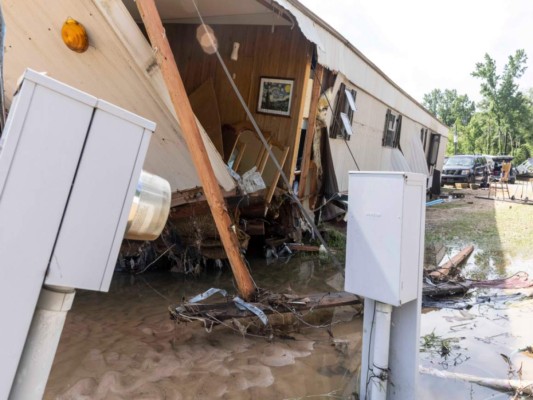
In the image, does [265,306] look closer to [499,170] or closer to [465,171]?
[465,171]

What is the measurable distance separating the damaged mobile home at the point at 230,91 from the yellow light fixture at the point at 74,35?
2.3 inches

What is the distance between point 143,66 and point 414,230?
10.3 ft

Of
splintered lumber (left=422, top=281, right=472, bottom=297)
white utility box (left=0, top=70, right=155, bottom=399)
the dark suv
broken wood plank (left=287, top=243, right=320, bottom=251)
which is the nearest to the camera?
white utility box (left=0, top=70, right=155, bottom=399)

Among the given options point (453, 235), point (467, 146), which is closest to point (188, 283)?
point (453, 235)

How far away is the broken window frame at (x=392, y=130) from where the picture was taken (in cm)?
1222

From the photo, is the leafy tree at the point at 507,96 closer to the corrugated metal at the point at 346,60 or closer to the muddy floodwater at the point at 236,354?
the corrugated metal at the point at 346,60

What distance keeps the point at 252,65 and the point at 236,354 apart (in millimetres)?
5303

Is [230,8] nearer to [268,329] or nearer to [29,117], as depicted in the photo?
[268,329]

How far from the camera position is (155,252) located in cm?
627

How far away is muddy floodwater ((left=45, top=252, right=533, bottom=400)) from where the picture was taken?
10.3 ft

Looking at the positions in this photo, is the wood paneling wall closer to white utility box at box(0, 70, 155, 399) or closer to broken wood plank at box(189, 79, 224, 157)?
broken wood plank at box(189, 79, 224, 157)

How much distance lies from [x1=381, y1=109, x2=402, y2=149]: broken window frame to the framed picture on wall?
594 centimetres

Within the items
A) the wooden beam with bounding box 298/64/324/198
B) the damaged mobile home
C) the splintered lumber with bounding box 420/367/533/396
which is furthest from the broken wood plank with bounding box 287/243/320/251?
the splintered lumber with bounding box 420/367/533/396

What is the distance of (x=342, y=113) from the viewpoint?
327 inches
